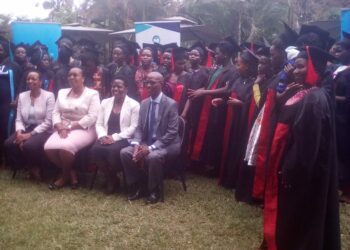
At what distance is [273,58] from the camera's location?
543cm

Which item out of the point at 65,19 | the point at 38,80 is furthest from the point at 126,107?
the point at 65,19

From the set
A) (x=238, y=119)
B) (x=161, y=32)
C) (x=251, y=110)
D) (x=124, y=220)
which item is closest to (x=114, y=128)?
(x=124, y=220)

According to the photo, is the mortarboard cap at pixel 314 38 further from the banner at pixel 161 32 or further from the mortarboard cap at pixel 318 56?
the banner at pixel 161 32

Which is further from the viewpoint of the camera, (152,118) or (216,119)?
(216,119)

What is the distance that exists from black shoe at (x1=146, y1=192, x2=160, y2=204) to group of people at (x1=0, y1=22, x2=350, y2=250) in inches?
1.1

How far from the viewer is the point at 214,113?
6938 mm

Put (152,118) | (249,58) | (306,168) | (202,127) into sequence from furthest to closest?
(202,127) → (152,118) → (249,58) → (306,168)

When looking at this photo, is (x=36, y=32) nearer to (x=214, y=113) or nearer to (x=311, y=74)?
(x=214, y=113)

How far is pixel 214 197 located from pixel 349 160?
1877 mm

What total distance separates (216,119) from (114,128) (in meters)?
1.57

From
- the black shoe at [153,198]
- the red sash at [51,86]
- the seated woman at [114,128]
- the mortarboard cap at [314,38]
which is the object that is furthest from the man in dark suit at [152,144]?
the red sash at [51,86]

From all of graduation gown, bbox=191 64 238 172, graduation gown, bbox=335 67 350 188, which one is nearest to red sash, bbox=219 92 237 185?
graduation gown, bbox=191 64 238 172

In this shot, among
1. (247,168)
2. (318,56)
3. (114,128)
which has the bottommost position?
(247,168)

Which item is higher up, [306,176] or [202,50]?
[202,50]
